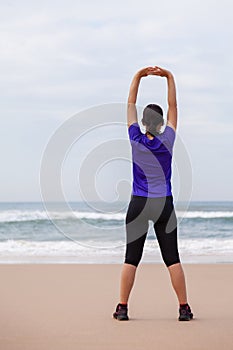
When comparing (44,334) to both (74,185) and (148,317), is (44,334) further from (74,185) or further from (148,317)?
(74,185)

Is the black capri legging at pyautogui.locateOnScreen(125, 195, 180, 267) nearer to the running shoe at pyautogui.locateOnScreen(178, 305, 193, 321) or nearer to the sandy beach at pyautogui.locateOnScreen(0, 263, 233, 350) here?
the running shoe at pyautogui.locateOnScreen(178, 305, 193, 321)

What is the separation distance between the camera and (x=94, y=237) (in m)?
19.4

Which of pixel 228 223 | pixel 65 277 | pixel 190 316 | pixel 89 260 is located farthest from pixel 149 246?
pixel 228 223

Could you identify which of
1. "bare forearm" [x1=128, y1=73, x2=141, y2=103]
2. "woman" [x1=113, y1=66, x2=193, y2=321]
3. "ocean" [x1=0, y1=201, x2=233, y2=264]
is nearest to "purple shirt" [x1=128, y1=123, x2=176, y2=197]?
"woman" [x1=113, y1=66, x2=193, y2=321]

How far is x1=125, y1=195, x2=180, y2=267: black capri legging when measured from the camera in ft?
17.7

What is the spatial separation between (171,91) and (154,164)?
63 centimetres

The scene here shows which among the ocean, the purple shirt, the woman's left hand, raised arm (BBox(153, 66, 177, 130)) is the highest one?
the woman's left hand

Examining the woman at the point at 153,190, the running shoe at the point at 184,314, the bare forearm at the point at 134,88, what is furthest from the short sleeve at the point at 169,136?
the running shoe at the point at 184,314

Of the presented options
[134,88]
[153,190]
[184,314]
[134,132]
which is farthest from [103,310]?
[134,88]

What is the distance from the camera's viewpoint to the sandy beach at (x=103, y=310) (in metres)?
4.75

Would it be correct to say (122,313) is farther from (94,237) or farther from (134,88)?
(94,237)

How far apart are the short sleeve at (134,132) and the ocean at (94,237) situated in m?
6.26

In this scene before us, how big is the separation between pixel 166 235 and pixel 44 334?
124cm

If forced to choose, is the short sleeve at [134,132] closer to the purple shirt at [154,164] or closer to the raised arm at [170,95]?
the purple shirt at [154,164]
